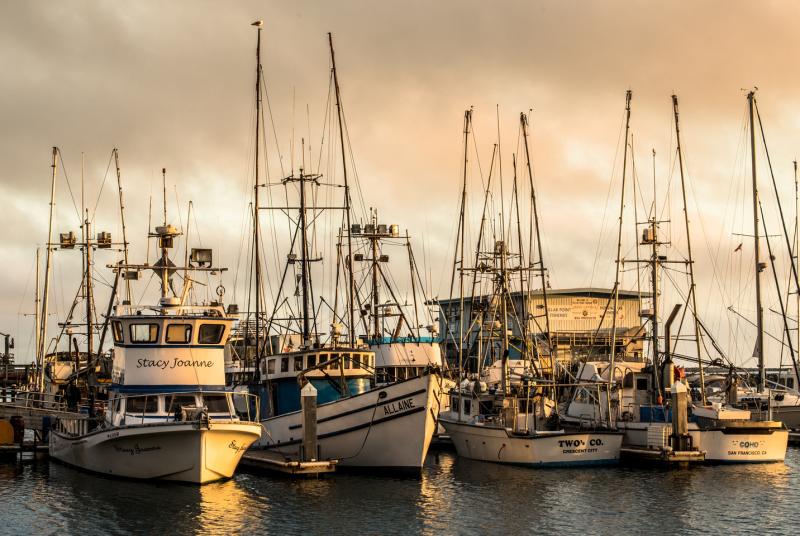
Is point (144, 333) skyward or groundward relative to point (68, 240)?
groundward

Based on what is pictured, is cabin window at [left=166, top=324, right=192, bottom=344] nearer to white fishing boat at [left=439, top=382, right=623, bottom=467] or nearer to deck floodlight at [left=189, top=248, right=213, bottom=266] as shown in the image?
deck floodlight at [left=189, top=248, right=213, bottom=266]

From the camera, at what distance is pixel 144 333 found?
127 feet

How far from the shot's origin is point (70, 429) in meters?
44.3

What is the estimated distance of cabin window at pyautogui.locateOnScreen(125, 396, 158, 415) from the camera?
3744cm

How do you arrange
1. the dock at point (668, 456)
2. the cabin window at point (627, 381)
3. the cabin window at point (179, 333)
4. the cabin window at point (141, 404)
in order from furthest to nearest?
the cabin window at point (627, 381), the dock at point (668, 456), the cabin window at point (179, 333), the cabin window at point (141, 404)

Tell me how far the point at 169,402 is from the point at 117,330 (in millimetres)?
4174

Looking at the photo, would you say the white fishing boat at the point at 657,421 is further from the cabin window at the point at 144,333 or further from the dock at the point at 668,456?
the cabin window at the point at 144,333

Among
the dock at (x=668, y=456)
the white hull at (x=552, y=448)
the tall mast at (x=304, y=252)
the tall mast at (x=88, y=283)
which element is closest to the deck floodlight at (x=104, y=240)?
the tall mast at (x=88, y=283)

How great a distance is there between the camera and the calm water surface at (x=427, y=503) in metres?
30.5

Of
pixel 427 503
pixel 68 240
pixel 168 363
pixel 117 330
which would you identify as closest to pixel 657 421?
pixel 427 503

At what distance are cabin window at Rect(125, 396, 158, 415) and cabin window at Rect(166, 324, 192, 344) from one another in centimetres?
243

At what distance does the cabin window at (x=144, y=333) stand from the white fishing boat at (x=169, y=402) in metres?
0.04

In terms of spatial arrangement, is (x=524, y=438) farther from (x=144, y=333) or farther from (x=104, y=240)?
(x=104, y=240)

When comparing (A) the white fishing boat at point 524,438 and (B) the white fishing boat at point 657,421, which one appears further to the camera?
(B) the white fishing boat at point 657,421
